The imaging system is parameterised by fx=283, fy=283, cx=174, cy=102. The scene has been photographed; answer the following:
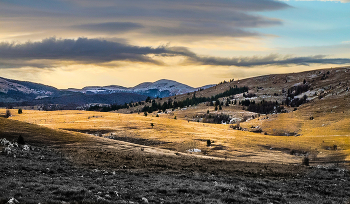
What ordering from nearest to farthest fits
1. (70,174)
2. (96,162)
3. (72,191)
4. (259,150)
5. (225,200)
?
(72,191)
(225,200)
(70,174)
(96,162)
(259,150)

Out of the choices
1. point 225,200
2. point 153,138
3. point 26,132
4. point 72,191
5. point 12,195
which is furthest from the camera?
point 153,138

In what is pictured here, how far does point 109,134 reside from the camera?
8000 centimetres

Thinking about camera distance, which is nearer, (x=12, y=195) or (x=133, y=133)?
(x=12, y=195)

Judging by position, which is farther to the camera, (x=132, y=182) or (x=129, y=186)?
(x=132, y=182)

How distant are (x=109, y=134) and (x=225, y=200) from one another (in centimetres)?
6417

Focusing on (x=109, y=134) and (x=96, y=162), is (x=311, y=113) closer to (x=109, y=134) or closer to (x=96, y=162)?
(x=109, y=134)

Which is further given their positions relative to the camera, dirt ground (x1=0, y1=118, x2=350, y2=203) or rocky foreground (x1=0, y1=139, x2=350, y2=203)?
dirt ground (x1=0, y1=118, x2=350, y2=203)

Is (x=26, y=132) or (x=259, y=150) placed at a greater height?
(x=26, y=132)

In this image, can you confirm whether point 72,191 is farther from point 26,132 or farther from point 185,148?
point 185,148

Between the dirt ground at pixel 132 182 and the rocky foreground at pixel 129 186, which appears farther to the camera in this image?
the dirt ground at pixel 132 182

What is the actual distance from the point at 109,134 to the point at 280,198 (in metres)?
63.7

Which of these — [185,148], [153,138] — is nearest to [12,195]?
[185,148]

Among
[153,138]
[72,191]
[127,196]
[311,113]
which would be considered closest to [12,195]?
[72,191]

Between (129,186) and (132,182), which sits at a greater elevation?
(129,186)
